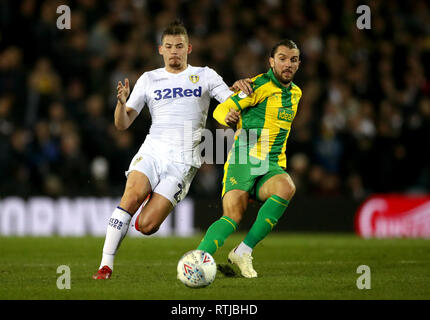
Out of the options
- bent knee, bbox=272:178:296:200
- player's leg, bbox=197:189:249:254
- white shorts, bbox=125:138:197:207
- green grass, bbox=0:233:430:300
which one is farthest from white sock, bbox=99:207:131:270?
bent knee, bbox=272:178:296:200

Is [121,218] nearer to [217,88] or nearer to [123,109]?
[123,109]

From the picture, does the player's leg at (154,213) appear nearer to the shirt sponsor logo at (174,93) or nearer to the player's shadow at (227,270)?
the player's shadow at (227,270)

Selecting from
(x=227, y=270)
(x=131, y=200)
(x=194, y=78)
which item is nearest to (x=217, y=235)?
(x=227, y=270)

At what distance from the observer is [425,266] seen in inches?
333

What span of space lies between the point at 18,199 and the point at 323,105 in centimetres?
618

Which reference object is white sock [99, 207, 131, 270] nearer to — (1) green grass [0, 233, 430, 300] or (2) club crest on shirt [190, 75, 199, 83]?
(1) green grass [0, 233, 430, 300]

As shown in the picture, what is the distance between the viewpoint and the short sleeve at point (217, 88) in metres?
7.70

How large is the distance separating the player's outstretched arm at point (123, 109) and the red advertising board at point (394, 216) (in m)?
7.77

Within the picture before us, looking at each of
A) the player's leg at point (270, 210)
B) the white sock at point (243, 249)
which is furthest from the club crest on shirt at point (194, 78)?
the white sock at point (243, 249)

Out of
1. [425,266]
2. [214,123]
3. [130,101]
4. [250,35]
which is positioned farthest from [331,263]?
[250,35]

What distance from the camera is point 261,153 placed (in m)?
7.68

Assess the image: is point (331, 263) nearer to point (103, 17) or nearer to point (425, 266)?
point (425, 266)

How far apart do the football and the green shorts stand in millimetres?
1148

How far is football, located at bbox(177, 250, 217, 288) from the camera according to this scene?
6.48 m
